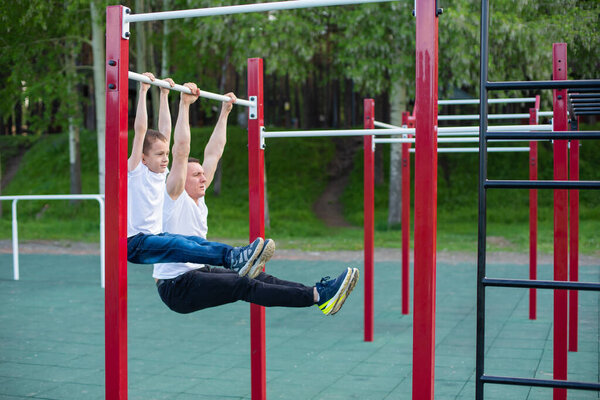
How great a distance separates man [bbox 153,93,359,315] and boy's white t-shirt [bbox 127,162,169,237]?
0.29 m

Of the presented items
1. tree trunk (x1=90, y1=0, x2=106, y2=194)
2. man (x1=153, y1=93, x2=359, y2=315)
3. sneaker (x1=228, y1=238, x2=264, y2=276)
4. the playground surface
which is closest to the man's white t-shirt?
man (x1=153, y1=93, x2=359, y2=315)

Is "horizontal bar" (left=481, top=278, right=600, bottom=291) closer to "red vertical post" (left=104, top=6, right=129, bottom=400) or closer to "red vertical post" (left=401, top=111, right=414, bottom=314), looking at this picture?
"red vertical post" (left=104, top=6, right=129, bottom=400)

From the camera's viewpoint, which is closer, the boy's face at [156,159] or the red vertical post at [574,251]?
the boy's face at [156,159]

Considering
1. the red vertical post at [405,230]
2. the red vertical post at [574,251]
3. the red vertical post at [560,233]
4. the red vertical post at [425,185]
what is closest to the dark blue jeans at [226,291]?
the red vertical post at [425,185]

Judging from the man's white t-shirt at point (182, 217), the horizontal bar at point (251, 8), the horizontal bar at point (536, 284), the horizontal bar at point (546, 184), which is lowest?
the horizontal bar at point (536, 284)

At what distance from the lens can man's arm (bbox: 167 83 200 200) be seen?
12.2 feet

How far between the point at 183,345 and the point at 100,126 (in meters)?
8.87

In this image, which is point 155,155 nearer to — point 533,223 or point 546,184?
point 546,184

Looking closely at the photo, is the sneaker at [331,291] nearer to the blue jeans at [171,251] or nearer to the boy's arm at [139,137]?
the blue jeans at [171,251]

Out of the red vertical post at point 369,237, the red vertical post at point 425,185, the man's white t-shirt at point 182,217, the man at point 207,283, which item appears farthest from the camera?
the red vertical post at point 369,237

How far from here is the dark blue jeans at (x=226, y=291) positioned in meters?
3.51

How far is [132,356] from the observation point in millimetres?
5574

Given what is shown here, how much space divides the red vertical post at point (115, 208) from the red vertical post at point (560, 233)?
8.41 ft

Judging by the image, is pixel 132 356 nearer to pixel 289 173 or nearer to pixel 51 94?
pixel 51 94
